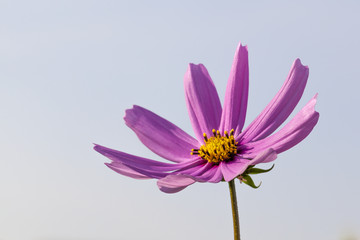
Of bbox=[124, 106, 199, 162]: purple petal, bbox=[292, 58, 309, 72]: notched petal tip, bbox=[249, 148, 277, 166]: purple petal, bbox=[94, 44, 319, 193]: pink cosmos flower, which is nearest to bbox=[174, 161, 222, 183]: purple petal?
bbox=[94, 44, 319, 193]: pink cosmos flower

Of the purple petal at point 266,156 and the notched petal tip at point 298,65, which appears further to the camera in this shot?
the notched petal tip at point 298,65

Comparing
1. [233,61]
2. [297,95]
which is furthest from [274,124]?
[233,61]

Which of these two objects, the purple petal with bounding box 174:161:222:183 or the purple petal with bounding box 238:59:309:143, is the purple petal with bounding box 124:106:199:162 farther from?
the purple petal with bounding box 238:59:309:143

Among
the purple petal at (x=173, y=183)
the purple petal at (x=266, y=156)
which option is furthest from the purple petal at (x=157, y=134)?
the purple petal at (x=266, y=156)

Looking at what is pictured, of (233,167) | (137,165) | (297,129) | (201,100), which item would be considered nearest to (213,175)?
(233,167)

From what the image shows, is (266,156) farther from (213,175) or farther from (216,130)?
(216,130)

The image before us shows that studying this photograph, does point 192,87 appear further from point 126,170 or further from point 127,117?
point 126,170

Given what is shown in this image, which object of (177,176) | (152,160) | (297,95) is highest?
(297,95)

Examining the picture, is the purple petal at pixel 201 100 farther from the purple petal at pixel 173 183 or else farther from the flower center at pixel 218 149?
the purple petal at pixel 173 183
